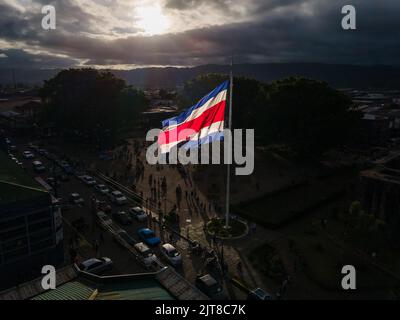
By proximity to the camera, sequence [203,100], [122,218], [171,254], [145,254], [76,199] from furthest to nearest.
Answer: [76,199], [122,218], [145,254], [171,254], [203,100]

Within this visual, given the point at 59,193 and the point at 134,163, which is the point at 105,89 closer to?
the point at 134,163

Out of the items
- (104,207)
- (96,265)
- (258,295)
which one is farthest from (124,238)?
(258,295)

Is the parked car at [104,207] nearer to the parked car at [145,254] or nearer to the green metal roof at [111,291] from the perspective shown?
the parked car at [145,254]

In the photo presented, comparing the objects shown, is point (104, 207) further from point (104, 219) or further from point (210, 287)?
point (210, 287)

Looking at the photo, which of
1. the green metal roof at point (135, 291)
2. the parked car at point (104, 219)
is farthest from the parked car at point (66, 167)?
the green metal roof at point (135, 291)

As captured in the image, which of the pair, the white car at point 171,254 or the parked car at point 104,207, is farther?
the parked car at point 104,207

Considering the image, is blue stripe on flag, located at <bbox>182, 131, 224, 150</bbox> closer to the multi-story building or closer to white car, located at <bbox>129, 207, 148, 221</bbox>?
the multi-story building
